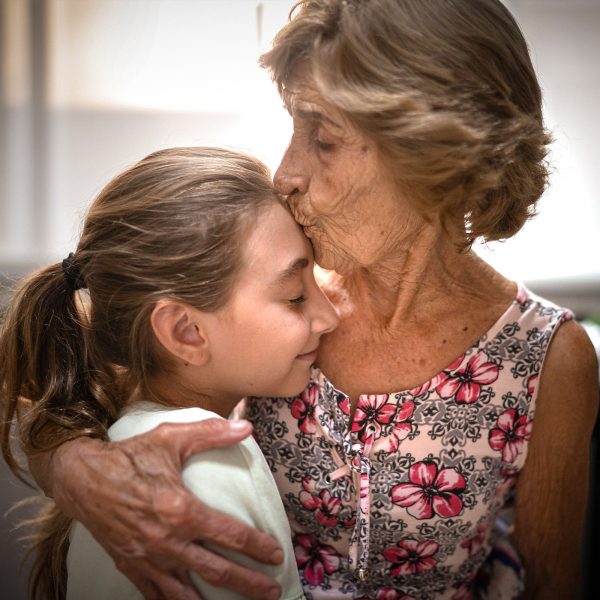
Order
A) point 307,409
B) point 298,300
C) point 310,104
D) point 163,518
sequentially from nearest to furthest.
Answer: point 163,518 → point 310,104 → point 298,300 → point 307,409

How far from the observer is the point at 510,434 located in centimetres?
135

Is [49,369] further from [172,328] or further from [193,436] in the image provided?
[193,436]

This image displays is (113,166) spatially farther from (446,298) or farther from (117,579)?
(117,579)

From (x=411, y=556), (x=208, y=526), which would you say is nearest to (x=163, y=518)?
(x=208, y=526)

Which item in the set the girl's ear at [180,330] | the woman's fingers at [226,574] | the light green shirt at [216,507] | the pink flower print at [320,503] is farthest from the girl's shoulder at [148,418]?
the pink flower print at [320,503]

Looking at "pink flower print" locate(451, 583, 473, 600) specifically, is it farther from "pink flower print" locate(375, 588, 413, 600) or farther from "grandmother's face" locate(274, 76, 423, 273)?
"grandmother's face" locate(274, 76, 423, 273)

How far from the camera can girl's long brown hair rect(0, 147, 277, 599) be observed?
1213 millimetres

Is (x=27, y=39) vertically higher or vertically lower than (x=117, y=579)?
higher

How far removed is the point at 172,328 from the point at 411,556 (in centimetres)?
63

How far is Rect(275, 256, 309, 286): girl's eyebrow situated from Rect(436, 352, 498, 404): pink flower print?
340 mm

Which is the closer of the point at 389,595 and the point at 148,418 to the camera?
the point at 148,418

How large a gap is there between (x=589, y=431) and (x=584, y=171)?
3.67ft

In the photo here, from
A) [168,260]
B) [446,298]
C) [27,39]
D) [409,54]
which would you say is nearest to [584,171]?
[446,298]

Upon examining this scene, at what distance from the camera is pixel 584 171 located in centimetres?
222
